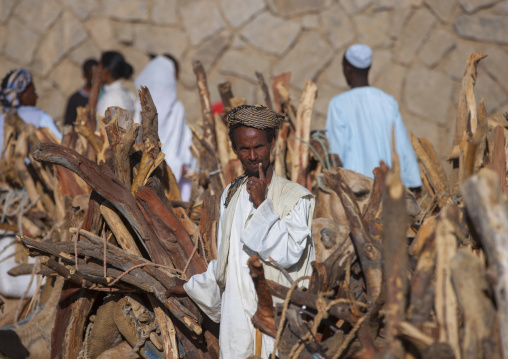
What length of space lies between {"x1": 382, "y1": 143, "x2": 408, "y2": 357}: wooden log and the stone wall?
5266 millimetres

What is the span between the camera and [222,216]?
2.55m

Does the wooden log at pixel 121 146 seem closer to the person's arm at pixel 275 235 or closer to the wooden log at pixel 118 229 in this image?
the wooden log at pixel 118 229

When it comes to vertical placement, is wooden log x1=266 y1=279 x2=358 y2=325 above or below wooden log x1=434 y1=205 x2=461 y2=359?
below

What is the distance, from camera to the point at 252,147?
241 cm

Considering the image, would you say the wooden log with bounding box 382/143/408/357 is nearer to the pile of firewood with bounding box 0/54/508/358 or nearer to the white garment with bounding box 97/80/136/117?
the pile of firewood with bounding box 0/54/508/358

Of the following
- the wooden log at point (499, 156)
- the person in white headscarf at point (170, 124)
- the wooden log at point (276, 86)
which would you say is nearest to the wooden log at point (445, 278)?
the wooden log at point (499, 156)

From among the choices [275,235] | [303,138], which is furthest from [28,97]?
[275,235]

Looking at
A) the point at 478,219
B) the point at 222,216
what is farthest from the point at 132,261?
the point at 478,219

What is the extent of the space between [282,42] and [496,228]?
6.04 meters

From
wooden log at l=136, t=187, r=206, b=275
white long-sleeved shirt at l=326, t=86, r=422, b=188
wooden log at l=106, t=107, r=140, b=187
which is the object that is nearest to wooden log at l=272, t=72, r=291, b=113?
white long-sleeved shirt at l=326, t=86, r=422, b=188

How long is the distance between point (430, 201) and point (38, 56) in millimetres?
5873

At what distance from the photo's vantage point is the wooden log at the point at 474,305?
5.46 feet

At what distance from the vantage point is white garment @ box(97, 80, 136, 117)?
205 inches

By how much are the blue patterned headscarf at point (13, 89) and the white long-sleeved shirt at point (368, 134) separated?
264 cm
